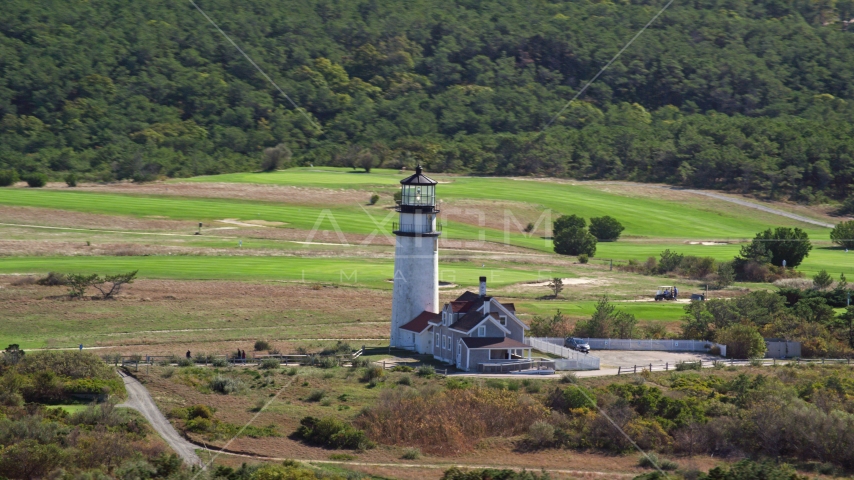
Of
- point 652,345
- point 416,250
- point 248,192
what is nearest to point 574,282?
point 652,345

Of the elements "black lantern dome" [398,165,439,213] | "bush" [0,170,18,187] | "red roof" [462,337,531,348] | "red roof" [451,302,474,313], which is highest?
"black lantern dome" [398,165,439,213]

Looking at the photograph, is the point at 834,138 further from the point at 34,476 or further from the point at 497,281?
the point at 34,476

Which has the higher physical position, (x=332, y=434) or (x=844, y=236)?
(x=844, y=236)

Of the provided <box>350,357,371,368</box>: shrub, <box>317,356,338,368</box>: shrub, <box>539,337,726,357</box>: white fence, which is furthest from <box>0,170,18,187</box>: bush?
<box>539,337,726,357</box>: white fence

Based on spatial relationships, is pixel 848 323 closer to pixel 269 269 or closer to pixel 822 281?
pixel 822 281

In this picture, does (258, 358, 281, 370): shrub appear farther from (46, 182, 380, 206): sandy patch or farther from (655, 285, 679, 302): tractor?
(46, 182, 380, 206): sandy patch

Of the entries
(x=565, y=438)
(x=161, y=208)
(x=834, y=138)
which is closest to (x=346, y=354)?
(x=565, y=438)
